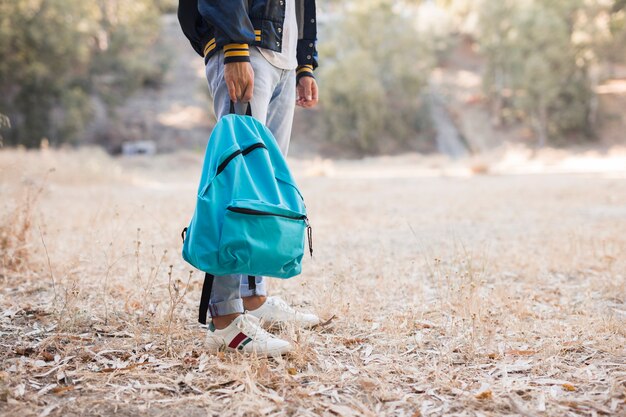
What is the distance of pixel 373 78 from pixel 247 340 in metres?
24.5

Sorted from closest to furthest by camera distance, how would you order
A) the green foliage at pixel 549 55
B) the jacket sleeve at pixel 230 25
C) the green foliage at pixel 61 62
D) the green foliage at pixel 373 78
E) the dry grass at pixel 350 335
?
the dry grass at pixel 350 335
the jacket sleeve at pixel 230 25
the green foliage at pixel 61 62
the green foliage at pixel 549 55
the green foliage at pixel 373 78

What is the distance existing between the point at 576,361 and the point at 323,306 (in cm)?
132

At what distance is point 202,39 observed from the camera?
100 inches

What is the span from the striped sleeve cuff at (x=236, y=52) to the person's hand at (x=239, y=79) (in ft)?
0.06

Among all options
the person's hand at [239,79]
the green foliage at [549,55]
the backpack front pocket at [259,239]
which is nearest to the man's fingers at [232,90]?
the person's hand at [239,79]

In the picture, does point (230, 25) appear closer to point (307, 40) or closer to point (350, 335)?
point (307, 40)

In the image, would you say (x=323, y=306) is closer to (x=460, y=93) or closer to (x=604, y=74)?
(x=604, y=74)

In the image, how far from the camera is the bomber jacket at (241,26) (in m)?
2.25

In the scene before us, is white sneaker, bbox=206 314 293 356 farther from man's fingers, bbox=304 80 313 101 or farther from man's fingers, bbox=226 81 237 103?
man's fingers, bbox=304 80 313 101

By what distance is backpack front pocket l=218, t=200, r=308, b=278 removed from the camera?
206 centimetres

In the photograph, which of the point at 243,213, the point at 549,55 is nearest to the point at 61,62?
the point at 549,55

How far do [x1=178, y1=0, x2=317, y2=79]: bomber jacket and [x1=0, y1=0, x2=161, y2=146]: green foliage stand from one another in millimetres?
19869

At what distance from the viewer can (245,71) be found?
2.28 meters

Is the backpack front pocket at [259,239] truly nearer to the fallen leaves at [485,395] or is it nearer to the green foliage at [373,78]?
the fallen leaves at [485,395]
